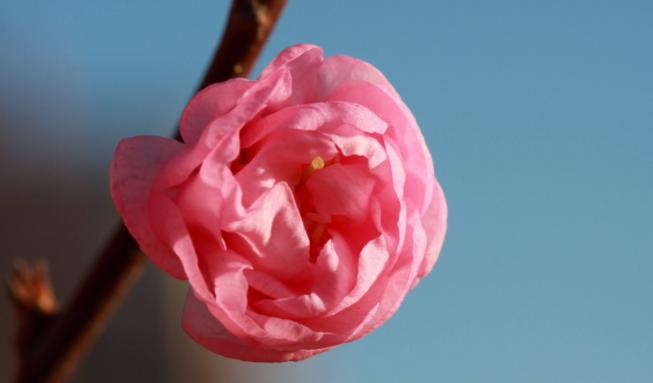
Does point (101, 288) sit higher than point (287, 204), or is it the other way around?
point (287, 204)

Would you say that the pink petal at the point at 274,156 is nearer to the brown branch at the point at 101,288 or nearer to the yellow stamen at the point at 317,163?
the yellow stamen at the point at 317,163

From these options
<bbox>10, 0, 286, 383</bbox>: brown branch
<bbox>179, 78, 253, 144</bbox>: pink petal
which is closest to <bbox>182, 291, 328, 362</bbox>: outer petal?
<bbox>179, 78, 253, 144</bbox>: pink petal

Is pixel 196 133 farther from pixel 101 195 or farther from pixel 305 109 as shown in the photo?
pixel 101 195

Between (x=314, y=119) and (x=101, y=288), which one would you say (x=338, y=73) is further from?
(x=101, y=288)

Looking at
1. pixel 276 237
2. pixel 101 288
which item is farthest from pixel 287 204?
pixel 101 288

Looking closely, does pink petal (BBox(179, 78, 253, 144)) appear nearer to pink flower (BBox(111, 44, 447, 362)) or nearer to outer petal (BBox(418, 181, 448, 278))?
pink flower (BBox(111, 44, 447, 362))

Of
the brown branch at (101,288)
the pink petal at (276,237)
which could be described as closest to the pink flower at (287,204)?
the pink petal at (276,237)
